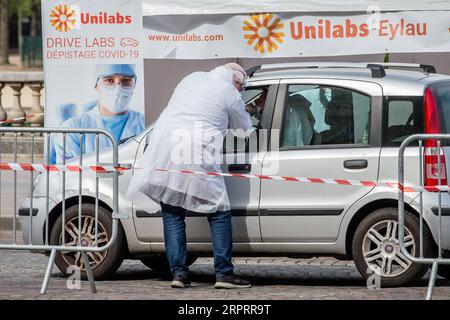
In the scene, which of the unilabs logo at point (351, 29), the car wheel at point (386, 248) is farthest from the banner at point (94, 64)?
the car wheel at point (386, 248)

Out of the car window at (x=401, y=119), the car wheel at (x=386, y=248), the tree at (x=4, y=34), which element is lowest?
the car wheel at (x=386, y=248)

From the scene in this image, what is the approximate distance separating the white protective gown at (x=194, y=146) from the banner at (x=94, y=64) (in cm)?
436

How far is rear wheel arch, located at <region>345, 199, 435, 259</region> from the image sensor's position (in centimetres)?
938

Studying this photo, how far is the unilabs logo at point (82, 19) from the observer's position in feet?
45.2

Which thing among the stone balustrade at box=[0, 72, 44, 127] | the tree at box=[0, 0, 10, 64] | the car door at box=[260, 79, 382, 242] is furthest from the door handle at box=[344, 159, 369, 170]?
the tree at box=[0, 0, 10, 64]

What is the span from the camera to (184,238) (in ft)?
30.9

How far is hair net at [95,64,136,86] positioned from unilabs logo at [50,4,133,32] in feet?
1.58

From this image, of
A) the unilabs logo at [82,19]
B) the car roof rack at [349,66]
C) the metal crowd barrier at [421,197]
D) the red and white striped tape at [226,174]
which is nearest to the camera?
the metal crowd barrier at [421,197]

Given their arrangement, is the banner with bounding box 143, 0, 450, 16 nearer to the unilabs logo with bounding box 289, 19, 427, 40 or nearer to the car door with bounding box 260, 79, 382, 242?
the unilabs logo with bounding box 289, 19, 427, 40

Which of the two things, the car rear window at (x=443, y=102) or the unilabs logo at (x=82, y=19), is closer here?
the car rear window at (x=443, y=102)

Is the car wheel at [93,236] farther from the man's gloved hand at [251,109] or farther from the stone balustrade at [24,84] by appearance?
the stone balustrade at [24,84]

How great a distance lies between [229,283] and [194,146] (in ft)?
3.49
